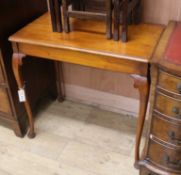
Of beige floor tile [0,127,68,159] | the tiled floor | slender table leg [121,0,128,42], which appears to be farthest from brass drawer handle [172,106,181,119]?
beige floor tile [0,127,68,159]

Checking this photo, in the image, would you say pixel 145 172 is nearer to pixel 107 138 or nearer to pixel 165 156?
pixel 165 156

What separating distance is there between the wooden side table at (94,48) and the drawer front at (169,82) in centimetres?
9

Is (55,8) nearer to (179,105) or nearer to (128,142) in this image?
(179,105)

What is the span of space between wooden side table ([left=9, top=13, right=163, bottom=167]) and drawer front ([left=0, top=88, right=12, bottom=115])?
0.16m

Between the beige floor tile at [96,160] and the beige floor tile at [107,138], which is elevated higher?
the beige floor tile at [107,138]

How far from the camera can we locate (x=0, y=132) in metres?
1.76

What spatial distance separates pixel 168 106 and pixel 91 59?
399 mm

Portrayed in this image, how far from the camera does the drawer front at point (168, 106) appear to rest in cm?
106

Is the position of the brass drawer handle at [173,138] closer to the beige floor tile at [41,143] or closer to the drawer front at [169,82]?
the drawer front at [169,82]

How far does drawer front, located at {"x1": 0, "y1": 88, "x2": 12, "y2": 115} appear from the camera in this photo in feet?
5.01

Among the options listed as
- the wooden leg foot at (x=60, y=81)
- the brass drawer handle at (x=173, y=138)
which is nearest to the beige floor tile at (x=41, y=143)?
the wooden leg foot at (x=60, y=81)

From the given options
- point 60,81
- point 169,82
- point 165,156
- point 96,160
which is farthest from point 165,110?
point 60,81

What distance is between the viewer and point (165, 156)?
123 centimetres

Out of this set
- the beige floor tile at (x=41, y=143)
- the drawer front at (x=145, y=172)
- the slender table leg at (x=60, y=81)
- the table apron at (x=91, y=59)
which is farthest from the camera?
the slender table leg at (x=60, y=81)
